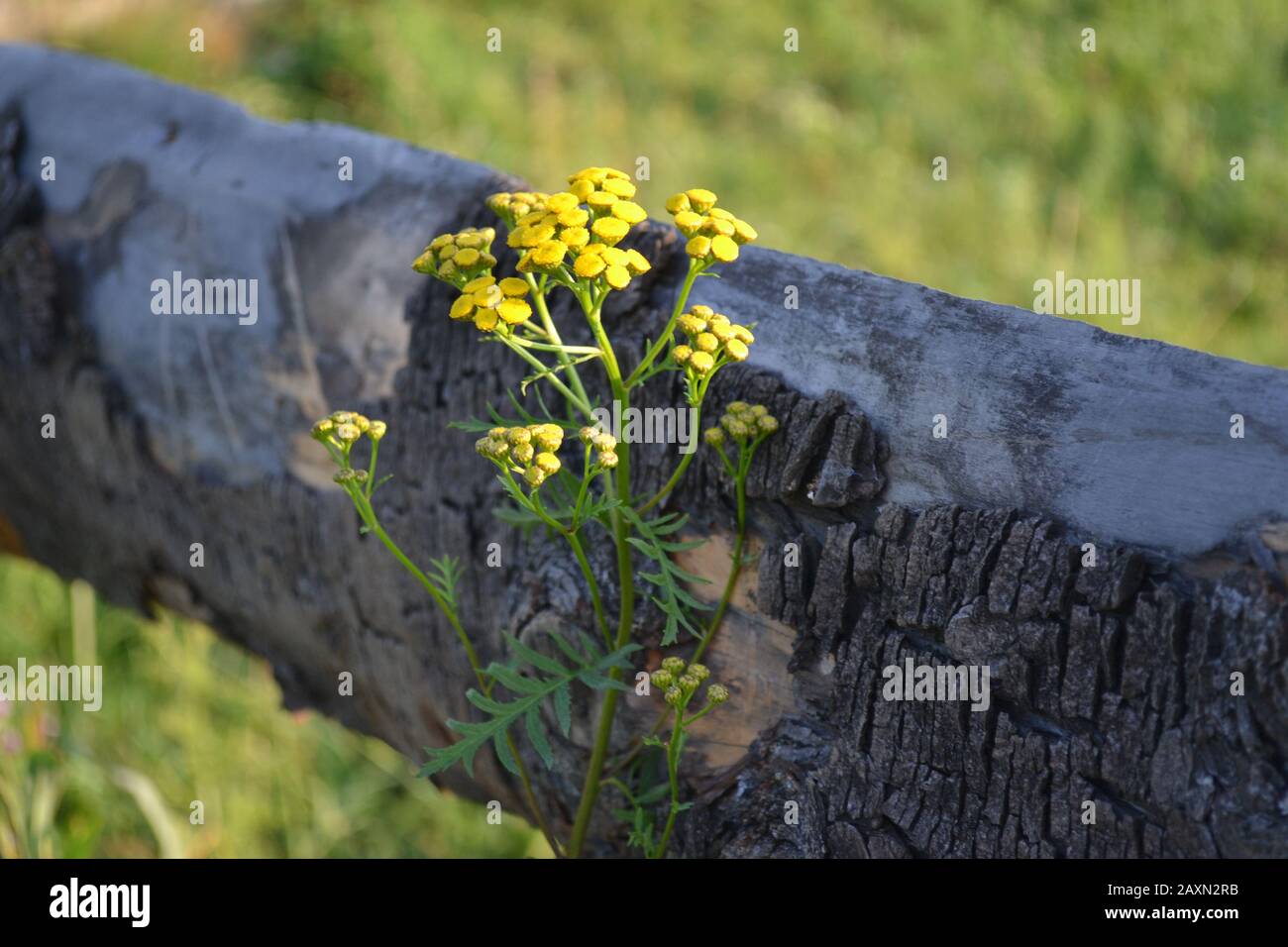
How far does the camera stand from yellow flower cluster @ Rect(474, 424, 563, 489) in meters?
1.25

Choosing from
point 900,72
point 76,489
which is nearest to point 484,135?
point 900,72

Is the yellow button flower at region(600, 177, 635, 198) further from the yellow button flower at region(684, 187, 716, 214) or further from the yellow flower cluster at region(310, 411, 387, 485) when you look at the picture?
the yellow flower cluster at region(310, 411, 387, 485)

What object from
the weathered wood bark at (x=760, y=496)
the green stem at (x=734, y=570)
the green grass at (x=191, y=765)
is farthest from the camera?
the green grass at (x=191, y=765)

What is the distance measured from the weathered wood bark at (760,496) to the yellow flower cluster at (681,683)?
11 cm

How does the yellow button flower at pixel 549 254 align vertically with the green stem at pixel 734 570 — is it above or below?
above

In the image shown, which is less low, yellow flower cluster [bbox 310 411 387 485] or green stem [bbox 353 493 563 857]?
yellow flower cluster [bbox 310 411 387 485]

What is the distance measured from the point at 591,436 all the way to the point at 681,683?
0.99 feet

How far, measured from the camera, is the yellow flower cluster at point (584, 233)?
1.24 m

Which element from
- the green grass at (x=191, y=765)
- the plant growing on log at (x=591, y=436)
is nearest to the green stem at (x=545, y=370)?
the plant growing on log at (x=591, y=436)

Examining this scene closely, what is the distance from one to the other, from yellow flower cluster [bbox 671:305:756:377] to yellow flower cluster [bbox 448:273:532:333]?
16 cm

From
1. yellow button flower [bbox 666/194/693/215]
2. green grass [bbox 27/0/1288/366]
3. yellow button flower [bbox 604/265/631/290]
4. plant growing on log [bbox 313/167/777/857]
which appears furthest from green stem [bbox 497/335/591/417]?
green grass [bbox 27/0/1288/366]

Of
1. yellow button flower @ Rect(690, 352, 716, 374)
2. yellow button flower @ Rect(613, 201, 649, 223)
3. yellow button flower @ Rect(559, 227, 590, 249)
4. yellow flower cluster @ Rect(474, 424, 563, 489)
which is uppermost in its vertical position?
yellow button flower @ Rect(613, 201, 649, 223)

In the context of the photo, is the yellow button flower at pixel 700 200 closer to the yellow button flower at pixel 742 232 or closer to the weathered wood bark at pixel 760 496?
the yellow button flower at pixel 742 232

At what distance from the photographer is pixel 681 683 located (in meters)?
1.37
